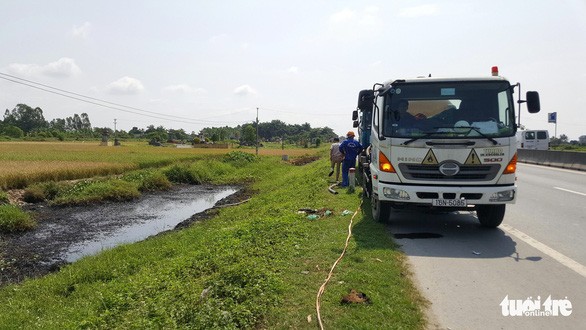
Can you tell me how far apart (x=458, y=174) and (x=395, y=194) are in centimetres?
107

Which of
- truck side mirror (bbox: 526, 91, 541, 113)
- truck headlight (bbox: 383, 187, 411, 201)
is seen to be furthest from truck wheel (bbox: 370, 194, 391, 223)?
truck side mirror (bbox: 526, 91, 541, 113)

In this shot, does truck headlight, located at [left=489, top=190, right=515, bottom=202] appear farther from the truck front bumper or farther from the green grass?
the green grass

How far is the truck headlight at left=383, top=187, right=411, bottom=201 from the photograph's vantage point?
255 inches

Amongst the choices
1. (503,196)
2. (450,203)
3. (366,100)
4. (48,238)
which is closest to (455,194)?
(450,203)

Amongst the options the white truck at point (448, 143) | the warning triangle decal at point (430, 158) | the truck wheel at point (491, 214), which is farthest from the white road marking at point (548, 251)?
the warning triangle decal at point (430, 158)

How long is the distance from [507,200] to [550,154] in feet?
64.8

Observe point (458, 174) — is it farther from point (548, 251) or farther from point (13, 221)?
point (13, 221)

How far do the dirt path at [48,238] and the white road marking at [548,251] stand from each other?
936 cm

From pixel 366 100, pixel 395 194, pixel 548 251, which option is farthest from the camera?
pixel 366 100

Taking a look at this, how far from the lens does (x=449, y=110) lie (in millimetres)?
6605

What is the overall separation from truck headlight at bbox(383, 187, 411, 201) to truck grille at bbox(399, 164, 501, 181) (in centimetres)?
29

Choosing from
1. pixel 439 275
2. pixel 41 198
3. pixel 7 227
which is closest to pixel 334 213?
pixel 439 275

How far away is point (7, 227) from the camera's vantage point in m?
11.4

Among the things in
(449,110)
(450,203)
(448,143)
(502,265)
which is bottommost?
(502,265)
